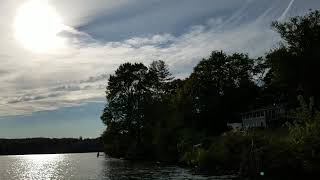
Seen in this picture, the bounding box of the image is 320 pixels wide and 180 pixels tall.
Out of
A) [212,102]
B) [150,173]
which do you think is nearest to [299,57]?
[212,102]

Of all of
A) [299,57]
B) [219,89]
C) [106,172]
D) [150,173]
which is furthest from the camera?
[219,89]

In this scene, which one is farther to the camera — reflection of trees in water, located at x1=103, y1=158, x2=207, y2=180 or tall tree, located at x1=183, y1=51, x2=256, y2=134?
tall tree, located at x1=183, y1=51, x2=256, y2=134

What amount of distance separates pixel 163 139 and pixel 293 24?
103 feet

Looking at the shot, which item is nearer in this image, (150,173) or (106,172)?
(150,173)

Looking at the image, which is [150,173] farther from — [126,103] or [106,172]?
[126,103]

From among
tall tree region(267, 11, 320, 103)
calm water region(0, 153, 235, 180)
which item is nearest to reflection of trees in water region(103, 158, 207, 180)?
calm water region(0, 153, 235, 180)

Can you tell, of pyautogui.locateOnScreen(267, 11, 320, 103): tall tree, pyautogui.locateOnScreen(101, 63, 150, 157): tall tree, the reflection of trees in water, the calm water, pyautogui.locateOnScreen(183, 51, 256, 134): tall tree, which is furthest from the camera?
pyautogui.locateOnScreen(101, 63, 150, 157): tall tree

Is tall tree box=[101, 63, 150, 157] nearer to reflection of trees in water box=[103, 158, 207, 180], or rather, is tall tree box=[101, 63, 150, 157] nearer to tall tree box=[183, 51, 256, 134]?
tall tree box=[183, 51, 256, 134]

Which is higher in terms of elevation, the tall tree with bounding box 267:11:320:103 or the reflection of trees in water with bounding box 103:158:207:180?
the tall tree with bounding box 267:11:320:103

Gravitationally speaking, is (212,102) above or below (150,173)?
above

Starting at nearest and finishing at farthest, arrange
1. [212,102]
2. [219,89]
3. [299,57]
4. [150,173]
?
[150,173], [299,57], [212,102], [219,89]

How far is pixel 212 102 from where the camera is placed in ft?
343

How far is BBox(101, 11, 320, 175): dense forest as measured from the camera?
212ft

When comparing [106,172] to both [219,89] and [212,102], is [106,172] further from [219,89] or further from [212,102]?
[219,89]
